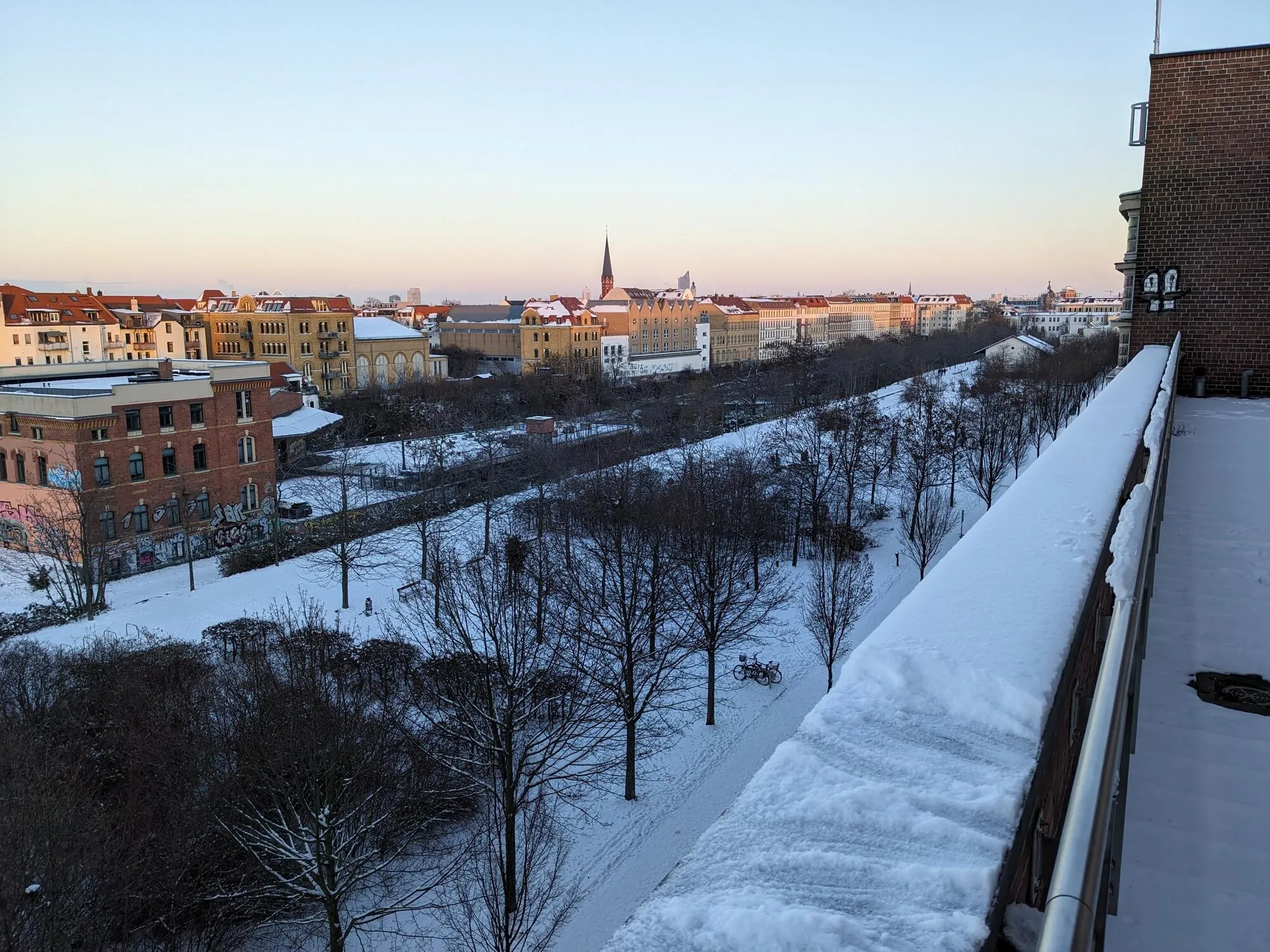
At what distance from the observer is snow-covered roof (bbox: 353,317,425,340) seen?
6444 cm

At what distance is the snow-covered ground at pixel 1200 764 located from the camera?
78.9 inches

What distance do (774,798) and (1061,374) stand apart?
1713 inches

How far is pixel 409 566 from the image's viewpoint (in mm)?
23156

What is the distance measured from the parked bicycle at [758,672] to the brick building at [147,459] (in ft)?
53.5

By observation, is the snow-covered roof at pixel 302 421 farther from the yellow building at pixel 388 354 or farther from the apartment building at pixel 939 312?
the apartment building at pixel 939 312

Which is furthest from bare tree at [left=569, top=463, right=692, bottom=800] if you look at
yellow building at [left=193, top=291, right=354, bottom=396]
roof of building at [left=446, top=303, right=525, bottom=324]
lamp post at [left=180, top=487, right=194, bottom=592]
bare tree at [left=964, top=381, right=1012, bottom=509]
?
roof of building at [left=446, top=303, right=525, bottom=324]

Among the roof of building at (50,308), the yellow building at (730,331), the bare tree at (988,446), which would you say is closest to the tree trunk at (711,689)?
the bare tree at (988,446)

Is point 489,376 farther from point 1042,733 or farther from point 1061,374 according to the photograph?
point 1042,733

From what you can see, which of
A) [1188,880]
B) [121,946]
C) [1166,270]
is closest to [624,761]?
[121,946]

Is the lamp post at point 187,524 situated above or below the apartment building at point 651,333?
below

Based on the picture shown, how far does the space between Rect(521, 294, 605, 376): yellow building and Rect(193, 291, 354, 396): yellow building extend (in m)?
15.1

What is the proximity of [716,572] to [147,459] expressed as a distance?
18.2m

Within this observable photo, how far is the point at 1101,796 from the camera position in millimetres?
1161

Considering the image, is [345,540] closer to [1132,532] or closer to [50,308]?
[1132,532]
